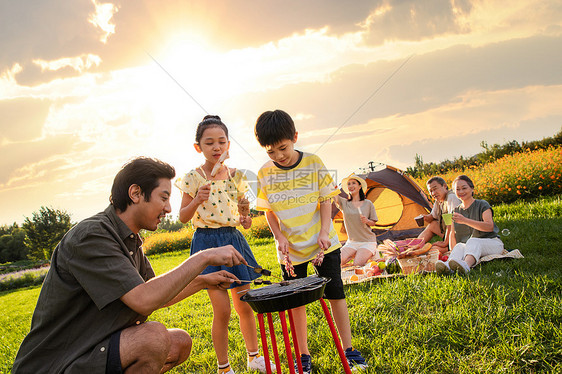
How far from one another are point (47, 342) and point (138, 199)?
0.79 m

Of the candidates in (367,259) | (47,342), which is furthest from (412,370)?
(367,259)

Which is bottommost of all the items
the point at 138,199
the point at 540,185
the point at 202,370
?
the point at 202,370

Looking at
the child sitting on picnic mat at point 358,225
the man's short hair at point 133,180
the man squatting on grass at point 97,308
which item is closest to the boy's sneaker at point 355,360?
the man squatting on grass at point 97,308

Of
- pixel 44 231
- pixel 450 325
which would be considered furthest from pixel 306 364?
pixel 44 231

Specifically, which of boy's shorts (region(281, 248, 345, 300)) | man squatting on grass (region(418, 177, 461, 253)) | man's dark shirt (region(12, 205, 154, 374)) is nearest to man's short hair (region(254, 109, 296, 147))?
boy's shorts (region(281, 248, 345, 300))

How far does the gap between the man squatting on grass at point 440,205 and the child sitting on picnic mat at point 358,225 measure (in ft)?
3.12

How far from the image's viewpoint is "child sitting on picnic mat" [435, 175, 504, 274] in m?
4.57

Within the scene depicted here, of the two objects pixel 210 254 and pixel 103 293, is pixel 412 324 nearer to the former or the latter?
pixel 210 254

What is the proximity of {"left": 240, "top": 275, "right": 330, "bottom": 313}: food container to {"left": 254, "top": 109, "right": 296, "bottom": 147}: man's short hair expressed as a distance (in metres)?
1.07

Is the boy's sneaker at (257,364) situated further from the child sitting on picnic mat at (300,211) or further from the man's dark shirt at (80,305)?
the man's dark shirt at (80,305)

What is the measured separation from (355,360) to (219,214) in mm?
1474

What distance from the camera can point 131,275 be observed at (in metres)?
1.85

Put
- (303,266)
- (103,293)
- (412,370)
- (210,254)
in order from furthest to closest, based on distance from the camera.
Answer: (303,266), (412,370), (210,254), (103,293)

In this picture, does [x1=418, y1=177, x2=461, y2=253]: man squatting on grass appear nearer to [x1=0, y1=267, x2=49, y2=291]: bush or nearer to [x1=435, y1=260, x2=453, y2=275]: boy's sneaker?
[x1=435, y1=260, x2=453, y2=275]: boy's sneaker
